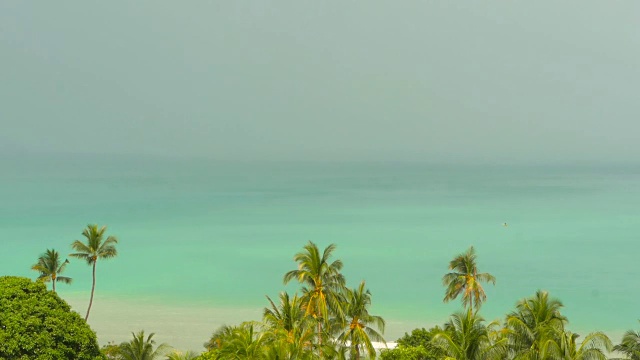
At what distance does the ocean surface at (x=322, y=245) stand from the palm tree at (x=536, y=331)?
21.4 metres

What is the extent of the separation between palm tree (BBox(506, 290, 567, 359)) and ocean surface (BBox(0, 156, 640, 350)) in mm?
21411

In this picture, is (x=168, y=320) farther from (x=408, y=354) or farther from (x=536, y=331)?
(x=536, y=331)

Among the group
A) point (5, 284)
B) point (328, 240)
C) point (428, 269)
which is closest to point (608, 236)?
point (428, 269)

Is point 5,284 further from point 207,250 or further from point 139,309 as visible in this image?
point 207,250

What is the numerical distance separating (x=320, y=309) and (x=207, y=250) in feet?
177

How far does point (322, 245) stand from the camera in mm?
75625

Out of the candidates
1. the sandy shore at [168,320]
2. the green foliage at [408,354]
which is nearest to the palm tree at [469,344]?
the green foliage at [408,354]

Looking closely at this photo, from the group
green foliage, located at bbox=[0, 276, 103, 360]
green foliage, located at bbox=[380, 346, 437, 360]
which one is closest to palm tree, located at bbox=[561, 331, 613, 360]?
green foliage, located at bbox=[380, 346, 437, 360]

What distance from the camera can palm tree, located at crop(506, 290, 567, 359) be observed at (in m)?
18.1

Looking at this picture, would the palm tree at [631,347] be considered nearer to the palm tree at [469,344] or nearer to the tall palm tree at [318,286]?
the palm tree at [469,344]

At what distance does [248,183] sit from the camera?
179 meters

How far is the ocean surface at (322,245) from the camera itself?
49.2 metres

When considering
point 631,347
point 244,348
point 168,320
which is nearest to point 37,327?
point 244,348

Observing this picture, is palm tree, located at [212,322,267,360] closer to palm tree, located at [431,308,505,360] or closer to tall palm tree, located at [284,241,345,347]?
palm tree, located at [431,308,505,360]
